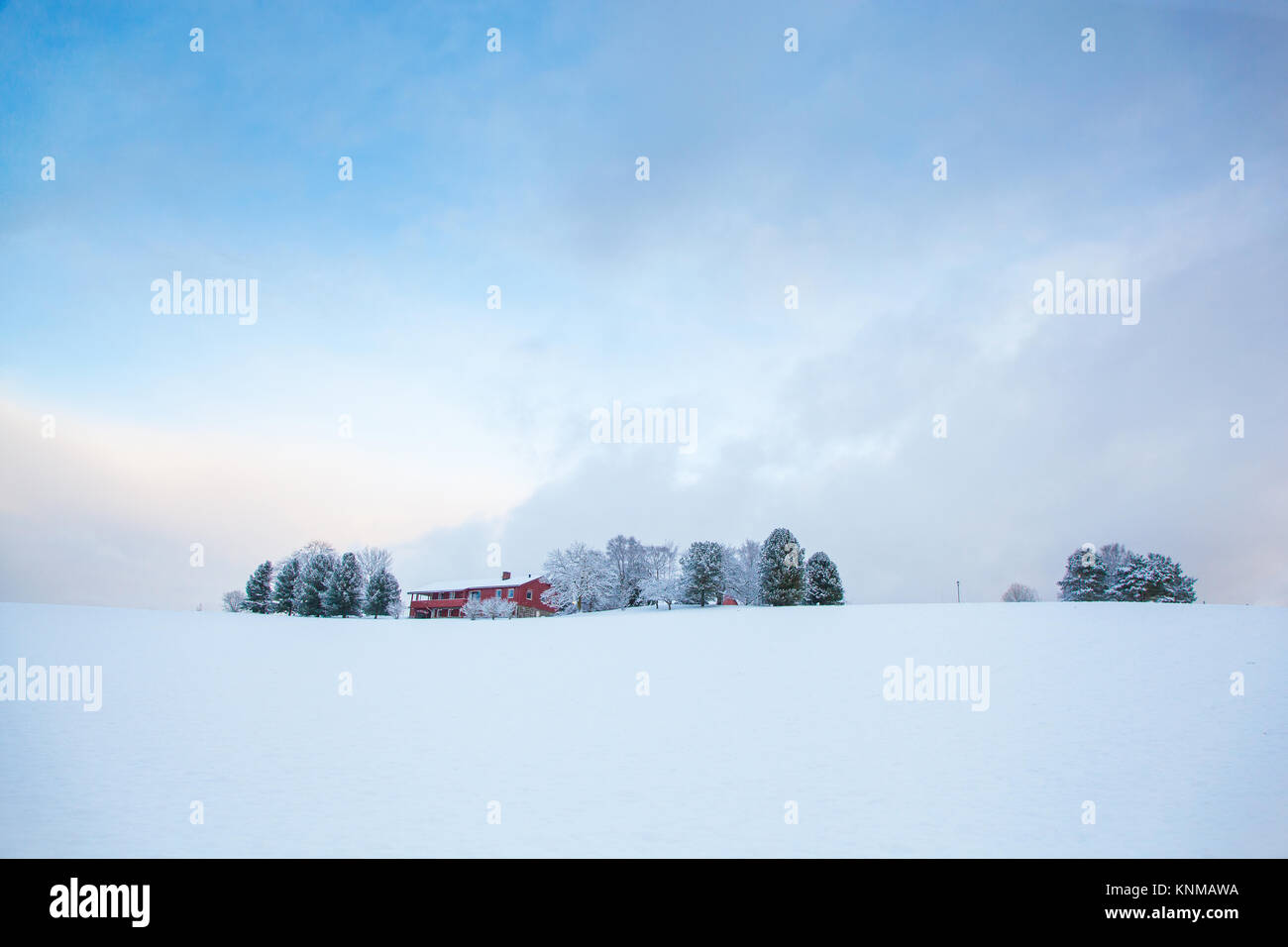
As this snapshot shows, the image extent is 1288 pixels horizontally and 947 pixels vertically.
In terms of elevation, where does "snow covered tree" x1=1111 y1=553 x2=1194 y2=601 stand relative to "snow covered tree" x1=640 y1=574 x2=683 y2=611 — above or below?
above

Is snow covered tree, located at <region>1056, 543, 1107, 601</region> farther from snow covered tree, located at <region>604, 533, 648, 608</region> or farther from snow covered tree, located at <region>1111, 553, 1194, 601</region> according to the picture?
snow covered tree, located at <region>604, 533, 648, 608</region>

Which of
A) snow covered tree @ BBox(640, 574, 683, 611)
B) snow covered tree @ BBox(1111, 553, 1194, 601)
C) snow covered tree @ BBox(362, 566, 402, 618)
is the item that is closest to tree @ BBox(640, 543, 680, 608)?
snow covered tree @ BBox(640, 574, 683, 611)

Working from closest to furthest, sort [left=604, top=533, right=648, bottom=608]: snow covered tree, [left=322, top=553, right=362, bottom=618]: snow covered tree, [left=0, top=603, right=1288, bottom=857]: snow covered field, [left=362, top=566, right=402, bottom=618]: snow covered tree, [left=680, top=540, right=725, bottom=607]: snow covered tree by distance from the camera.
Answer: [left=0, top=603, right=1288, bottom=857]: snow covered field → [left=322, top=553, right=362, bottom=618]: snow covered tree → [left=680, top=540, right=725, bottom=607]: snow covered tree → [left=362, top=566, right=402, bottom=618]: snow covered tree → [left=604, top=533, right=648, bottom=608]: snow covered tree

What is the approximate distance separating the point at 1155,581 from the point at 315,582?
78666mm

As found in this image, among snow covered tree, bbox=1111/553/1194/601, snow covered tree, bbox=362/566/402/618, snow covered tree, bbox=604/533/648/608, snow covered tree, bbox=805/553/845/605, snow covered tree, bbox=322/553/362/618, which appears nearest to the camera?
snow covered tree, bbox=1111/553/1194/601

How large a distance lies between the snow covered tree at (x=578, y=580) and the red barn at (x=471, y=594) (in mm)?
12648

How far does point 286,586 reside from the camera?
68000 mm

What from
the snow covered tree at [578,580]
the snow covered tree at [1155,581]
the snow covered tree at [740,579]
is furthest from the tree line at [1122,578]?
the snow covered tree at [578,580]

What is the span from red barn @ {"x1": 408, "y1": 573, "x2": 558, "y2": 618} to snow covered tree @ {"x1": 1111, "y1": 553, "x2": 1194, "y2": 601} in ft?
213

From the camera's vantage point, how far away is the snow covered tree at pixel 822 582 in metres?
54.2

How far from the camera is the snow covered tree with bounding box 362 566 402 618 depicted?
220ft

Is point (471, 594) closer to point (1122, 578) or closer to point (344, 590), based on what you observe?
point (344, 590)

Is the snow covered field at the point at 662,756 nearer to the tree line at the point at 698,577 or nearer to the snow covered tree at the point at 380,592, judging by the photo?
the tree line at the point at 698,577

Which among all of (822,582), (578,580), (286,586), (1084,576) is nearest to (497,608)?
(578,580)
